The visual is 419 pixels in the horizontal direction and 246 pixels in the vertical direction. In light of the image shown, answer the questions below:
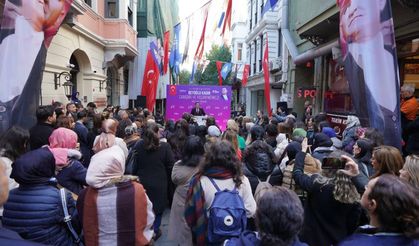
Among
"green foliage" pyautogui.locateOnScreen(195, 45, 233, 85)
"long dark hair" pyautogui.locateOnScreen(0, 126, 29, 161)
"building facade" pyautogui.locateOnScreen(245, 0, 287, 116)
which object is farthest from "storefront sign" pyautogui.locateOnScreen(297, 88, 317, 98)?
"green foliage" pyautogui.locateOnScreen(195, 45, 233, 85)

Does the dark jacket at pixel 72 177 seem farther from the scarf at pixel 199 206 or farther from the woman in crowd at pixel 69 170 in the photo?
the scarf at pixel 199 206

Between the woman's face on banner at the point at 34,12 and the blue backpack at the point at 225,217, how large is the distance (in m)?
3.74

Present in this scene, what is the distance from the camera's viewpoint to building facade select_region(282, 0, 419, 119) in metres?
8.73

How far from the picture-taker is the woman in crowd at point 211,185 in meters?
2.94

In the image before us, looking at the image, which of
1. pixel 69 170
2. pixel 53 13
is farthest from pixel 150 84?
pixel 69 170

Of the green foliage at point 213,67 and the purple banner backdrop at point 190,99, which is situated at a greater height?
the green foliage at point 213,67

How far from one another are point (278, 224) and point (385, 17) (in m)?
3.49

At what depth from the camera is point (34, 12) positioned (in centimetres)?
498

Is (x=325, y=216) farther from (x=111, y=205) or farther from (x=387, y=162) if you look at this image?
(x=111, y=205)

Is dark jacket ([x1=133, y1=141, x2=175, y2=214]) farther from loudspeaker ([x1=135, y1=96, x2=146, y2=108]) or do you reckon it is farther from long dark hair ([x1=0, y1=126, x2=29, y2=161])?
loudspeaker ([x1=135, y1=96, x2=146, y2=108])

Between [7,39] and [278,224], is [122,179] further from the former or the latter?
[7,39]

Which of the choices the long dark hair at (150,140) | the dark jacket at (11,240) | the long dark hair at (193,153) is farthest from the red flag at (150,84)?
the dark jacket at (11,240)

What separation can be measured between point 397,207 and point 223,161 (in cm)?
145

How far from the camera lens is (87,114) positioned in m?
7.33
